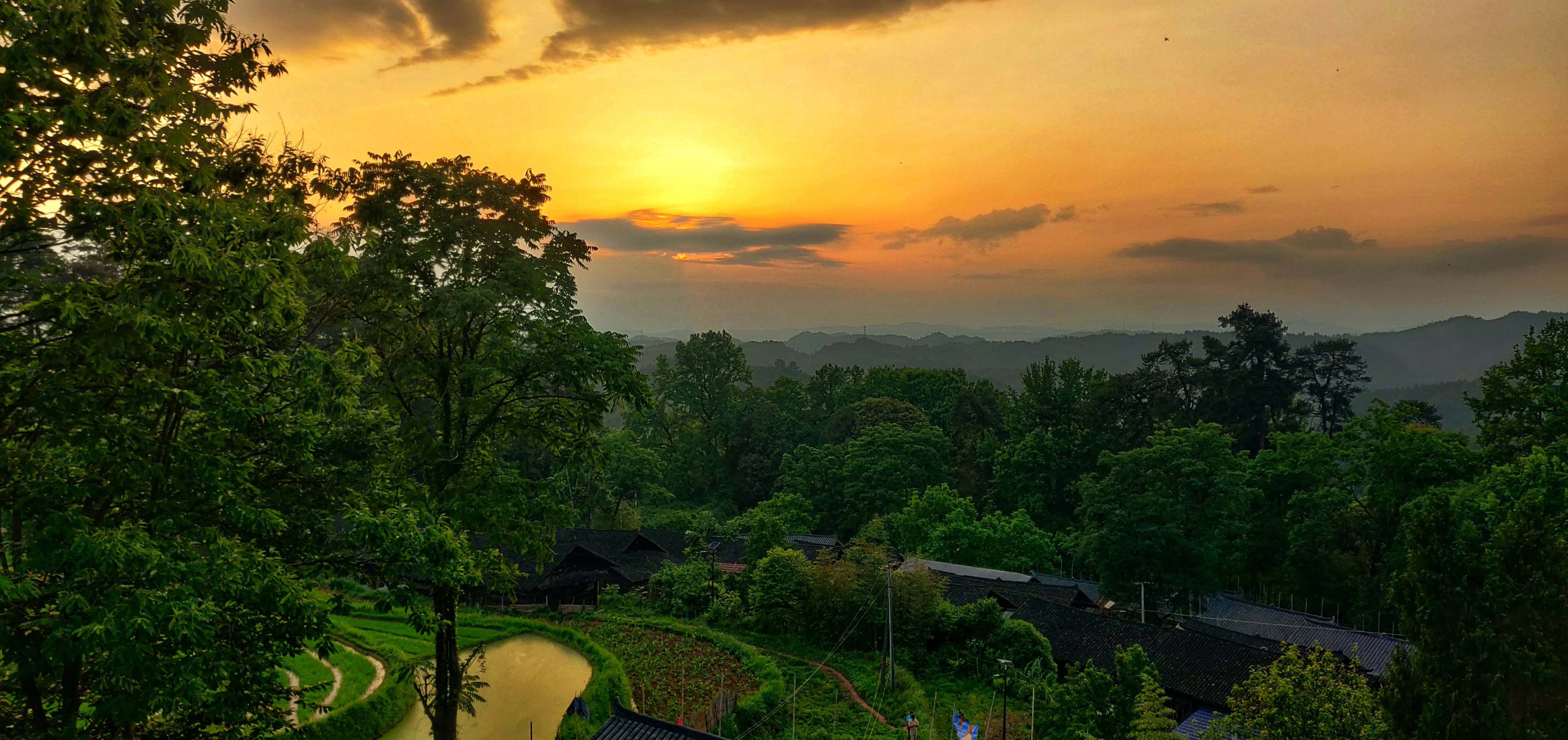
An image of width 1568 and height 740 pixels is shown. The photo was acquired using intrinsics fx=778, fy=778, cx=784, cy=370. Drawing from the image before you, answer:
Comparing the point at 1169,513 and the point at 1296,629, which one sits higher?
the point at 1169,513

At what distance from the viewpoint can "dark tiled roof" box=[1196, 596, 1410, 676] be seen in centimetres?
2527

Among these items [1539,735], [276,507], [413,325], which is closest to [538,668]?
[413,325]

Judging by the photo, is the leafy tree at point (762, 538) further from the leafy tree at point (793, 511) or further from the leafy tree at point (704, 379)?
the leafy tree at point (704, 379)

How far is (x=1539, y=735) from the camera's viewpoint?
10.7 m

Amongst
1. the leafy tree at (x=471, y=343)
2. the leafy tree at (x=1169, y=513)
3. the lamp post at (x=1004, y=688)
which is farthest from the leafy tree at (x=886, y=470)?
the leafy tree at (x=471, y=343)

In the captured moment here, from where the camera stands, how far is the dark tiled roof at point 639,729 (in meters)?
12.1

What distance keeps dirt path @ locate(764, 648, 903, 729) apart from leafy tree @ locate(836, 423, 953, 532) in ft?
63.1

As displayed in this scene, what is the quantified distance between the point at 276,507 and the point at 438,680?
23.2ft

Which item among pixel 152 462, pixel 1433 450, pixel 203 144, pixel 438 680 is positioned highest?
pixel 203 144

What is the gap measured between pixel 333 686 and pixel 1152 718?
20.5m

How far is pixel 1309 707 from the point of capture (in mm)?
13375

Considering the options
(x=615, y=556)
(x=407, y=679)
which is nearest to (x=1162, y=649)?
(x=407, y=679)

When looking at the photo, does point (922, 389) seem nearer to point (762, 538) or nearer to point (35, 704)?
point (762, 538)

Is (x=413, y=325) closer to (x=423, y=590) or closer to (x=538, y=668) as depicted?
(x=538, y=668)
